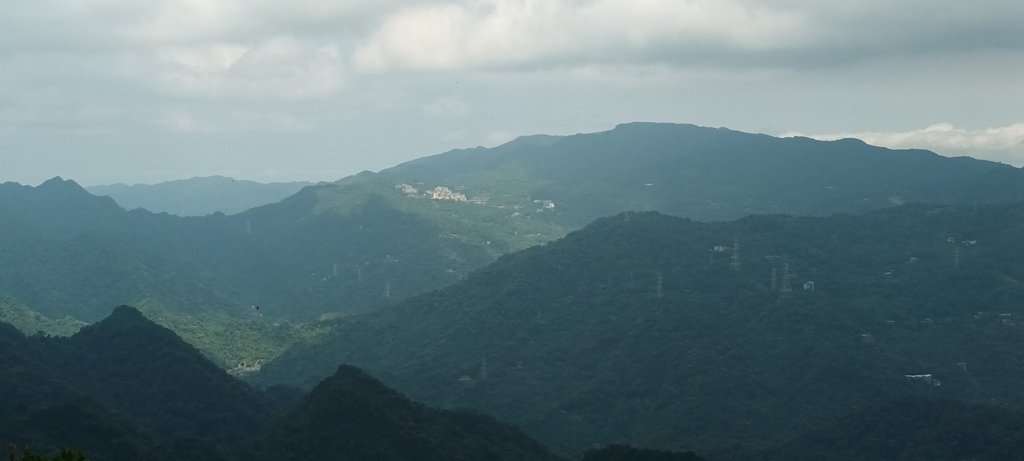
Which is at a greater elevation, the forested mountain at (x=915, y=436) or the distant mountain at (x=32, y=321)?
the distant mountain at (x=32, y=321)

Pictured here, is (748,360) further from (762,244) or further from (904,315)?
(762,244)

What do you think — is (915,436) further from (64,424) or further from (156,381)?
(64,424)

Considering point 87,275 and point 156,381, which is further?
point 87,275

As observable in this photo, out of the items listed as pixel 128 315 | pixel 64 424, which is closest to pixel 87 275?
pixel 128 315

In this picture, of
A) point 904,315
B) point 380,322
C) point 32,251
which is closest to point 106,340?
point 380,322

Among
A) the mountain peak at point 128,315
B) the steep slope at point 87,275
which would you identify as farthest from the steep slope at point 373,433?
the steep slope at point 87,275

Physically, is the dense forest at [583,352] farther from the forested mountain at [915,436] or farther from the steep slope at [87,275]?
the steep slope at [87,275]
